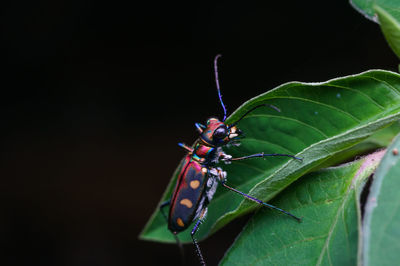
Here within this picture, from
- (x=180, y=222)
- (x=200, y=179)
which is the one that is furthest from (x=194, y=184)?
(x=180, y=222)

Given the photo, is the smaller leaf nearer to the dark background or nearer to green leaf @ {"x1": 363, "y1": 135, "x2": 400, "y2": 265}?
green leaf @ {"x1": 363, "y1": 135, "x2": 400, "y2": 265}

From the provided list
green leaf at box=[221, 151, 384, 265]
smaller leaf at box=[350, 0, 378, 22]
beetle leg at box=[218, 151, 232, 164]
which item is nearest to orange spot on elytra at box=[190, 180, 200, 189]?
beetle leg at box=[218, 151, 232, 164]

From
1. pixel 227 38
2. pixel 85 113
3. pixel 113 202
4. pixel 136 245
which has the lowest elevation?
pixel 136 245

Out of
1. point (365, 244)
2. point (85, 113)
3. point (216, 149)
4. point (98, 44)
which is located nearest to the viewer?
point (365, 244)

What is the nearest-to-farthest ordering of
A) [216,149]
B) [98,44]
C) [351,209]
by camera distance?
[351,209] → [216,149] → [98,44]

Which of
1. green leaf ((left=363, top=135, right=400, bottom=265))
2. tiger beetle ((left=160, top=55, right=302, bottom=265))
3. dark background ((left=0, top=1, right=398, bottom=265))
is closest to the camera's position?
green leaf ((left=363, top=135, right=400, bottom=265))

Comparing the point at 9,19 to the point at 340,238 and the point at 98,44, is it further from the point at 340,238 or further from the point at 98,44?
the point at 340,238

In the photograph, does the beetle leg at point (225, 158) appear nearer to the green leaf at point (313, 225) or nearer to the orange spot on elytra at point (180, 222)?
the orange spot on elytra at point (180, 222)

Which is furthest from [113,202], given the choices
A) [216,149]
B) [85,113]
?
[216,149]
